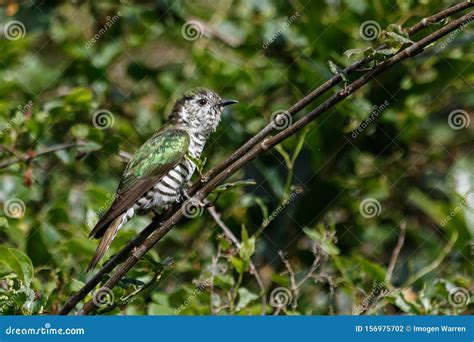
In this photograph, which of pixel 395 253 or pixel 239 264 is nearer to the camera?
pixel 239 264

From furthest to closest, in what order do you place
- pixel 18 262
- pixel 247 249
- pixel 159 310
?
pixel 247 249 < pixel 159 310 < pixel 18 262

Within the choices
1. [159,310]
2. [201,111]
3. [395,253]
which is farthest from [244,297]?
[201,111]

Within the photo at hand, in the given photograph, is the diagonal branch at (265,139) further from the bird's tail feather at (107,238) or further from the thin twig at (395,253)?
the thin twig at (395,253)

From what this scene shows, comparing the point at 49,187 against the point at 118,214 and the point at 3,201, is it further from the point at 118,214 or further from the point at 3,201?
the point at 118,214

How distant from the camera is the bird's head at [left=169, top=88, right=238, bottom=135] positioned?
508 centimetres

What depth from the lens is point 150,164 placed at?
471 cm

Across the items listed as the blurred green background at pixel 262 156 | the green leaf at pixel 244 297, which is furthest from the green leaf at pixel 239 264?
the green leaf at pixel 244 297

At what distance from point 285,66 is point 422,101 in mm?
889

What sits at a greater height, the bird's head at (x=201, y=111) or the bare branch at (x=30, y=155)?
the bird's head at (x=201, y=111)

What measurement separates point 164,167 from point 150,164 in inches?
3.2

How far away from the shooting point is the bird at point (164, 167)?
171 inches

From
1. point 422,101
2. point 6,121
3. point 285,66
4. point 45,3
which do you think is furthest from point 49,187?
point 422,101

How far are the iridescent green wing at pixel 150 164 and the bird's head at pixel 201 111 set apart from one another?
0.16 metres

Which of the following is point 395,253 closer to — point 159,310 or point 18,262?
point 159,310
